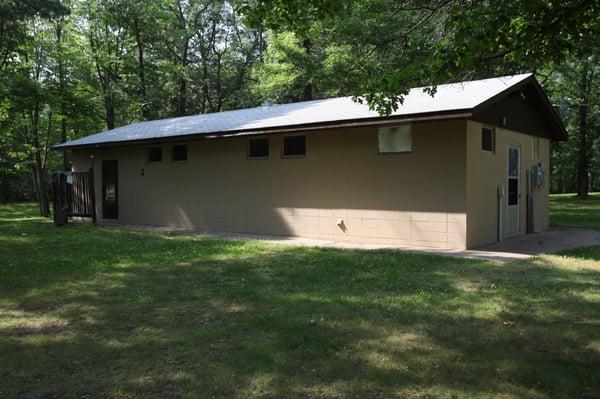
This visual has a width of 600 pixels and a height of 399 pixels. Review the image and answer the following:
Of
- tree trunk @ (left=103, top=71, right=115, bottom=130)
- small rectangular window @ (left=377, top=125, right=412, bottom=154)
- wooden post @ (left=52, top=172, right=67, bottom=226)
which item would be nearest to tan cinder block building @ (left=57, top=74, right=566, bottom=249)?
small rectangular window @ (left=377, top=125, right=412, bottom=154)

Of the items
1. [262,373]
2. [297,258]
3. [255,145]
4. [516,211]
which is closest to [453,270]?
[297,258]

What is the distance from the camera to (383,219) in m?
10.6

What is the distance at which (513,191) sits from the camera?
39.1ft

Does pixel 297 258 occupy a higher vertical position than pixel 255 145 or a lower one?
lower

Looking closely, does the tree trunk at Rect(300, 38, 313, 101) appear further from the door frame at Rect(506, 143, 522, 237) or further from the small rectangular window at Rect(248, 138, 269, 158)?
the door frame at Rect(506, 143, 522, 237)

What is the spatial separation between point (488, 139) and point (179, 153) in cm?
837

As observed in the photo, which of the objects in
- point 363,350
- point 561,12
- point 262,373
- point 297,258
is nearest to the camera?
point 262,373

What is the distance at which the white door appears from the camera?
38.2 feet

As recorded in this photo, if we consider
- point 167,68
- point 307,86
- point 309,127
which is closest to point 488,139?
point 309,127

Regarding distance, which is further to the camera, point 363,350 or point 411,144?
point 411,144

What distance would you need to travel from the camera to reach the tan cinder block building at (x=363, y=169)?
9773 millimetres

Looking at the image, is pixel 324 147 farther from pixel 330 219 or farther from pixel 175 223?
pixel 175 223

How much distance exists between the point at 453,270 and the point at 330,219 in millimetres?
4351

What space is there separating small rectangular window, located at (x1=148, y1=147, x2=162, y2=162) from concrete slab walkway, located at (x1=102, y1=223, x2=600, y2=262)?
2546mm
